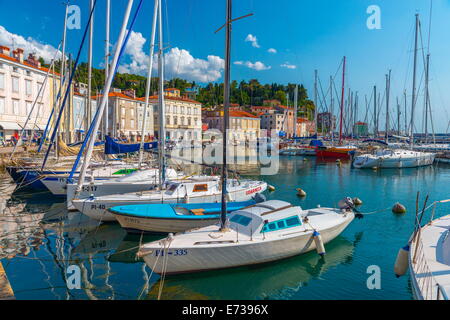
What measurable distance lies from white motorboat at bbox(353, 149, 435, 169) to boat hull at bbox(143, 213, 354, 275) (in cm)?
3501

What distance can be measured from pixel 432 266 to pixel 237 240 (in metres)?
6.02

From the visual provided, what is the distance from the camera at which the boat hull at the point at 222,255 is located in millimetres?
11203

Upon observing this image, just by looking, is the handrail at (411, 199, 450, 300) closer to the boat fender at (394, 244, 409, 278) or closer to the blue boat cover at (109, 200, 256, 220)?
the boat fender at (394, 244, 409, 278)

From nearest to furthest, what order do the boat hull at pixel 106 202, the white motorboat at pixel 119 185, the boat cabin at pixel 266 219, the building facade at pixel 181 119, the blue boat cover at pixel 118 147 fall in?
the boat cabin at pixel 266 219 → the boat hull at pixel 106 202 → the white motorboat at pixel 119 185 → the blue boat cover at pixel 118 147 → the building facade at pixel 181 119

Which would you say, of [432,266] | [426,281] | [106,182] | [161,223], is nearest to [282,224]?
[432,266]

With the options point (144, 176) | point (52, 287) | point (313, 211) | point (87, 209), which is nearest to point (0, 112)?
point (144, 176)

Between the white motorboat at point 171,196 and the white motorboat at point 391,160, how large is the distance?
2789 centimetres

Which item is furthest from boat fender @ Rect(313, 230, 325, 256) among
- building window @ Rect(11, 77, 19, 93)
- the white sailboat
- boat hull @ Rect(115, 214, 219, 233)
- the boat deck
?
building window @ Rect(11, 77, 19, 93)

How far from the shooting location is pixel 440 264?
9539 mm

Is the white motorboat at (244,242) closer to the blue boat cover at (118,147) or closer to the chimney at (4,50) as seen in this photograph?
the blue boat cover at (118,147)

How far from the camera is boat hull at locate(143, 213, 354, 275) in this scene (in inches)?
441

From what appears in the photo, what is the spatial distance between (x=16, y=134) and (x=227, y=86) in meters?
42.9

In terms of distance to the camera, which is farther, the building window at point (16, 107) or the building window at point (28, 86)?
the building window at point (28, 86)

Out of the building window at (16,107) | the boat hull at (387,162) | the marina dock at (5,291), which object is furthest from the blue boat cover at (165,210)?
the building window at (16,107)
